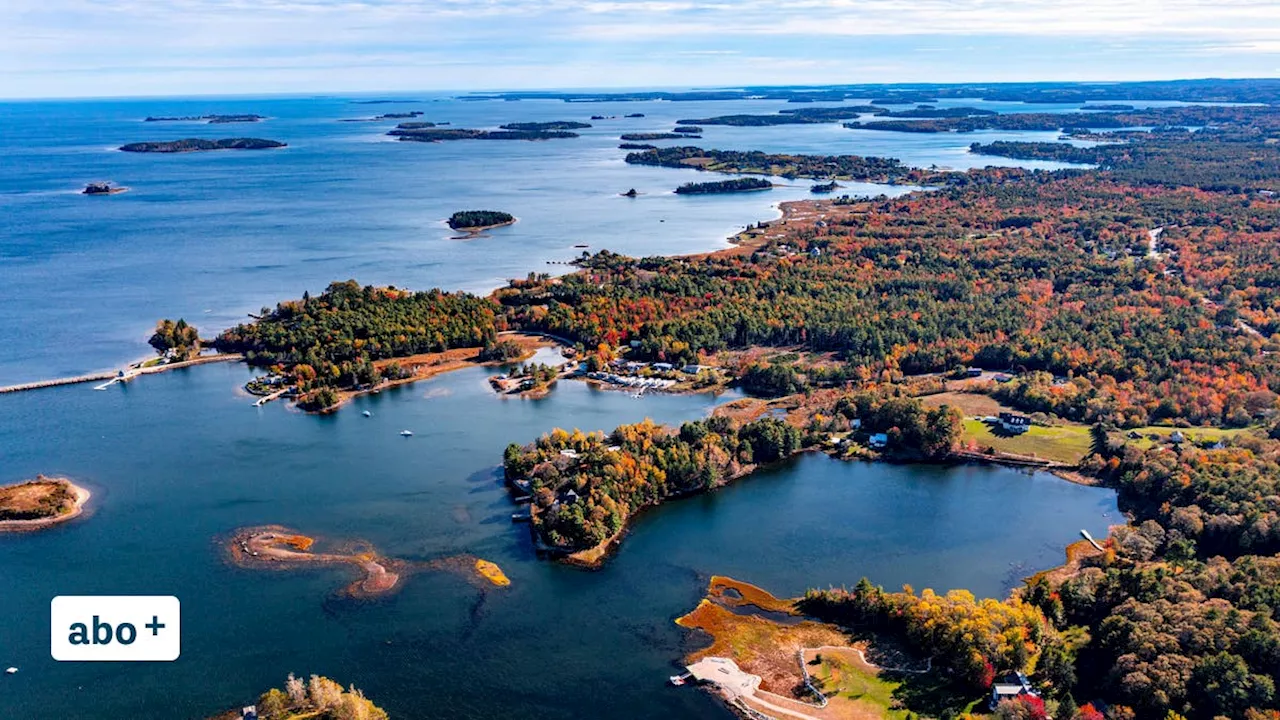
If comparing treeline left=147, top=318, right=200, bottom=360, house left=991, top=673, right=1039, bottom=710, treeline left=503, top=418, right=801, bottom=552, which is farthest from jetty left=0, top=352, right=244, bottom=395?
house left=991, top=673, right=1039, bottom=710

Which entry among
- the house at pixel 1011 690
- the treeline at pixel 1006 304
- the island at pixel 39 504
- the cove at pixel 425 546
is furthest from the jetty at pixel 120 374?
the house at pixel 1011 690

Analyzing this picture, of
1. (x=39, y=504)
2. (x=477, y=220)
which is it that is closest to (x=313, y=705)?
(x=39, y=504)

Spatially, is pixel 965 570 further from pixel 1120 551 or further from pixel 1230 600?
pixel 1230 600

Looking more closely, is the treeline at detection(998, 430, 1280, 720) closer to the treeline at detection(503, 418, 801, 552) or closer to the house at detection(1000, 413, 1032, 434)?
the house at detection(1000, 413, 1032, 434)

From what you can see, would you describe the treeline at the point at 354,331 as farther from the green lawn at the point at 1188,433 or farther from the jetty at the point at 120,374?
the green lawn at the point at 1188,433

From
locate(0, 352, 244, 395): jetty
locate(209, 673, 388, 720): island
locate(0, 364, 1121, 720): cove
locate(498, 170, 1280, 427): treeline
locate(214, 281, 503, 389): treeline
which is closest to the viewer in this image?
locate(209, 673, 388, 720): island

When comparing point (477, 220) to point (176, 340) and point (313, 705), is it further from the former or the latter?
point (313, 705)
